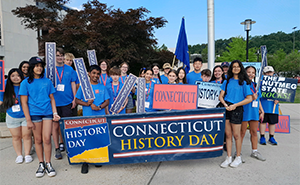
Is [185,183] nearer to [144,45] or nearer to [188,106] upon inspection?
[188,106]

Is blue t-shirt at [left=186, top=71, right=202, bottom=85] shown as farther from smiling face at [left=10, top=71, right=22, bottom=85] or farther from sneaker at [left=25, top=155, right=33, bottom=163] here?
sneaker at [left=25, top=155, right=33, bottom=163]

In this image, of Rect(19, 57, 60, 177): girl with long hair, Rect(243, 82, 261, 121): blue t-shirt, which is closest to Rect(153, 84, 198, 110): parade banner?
Rect(243, 82, 261, 121): blue t-shirt

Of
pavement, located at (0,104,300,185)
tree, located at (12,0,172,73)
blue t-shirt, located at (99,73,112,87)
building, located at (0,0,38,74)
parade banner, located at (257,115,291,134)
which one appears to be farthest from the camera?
building, located at (0,0,38,74)

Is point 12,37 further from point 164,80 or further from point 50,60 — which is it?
point 164,80

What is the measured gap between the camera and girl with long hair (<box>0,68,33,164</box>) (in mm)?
3627

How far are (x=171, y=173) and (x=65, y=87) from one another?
8.55 feet

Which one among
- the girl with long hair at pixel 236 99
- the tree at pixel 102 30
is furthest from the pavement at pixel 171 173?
the tree at pixel 102 30

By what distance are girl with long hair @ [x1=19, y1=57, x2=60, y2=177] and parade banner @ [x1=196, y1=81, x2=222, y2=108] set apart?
2744 millimetres

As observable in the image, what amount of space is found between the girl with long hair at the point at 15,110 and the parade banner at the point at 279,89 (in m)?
5.19

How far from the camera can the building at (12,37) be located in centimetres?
1964

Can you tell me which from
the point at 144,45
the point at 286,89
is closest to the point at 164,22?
the point at 144,45

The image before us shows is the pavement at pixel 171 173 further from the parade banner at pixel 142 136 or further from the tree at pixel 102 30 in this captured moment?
the tree at pixel 102 30

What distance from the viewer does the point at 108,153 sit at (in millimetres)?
3301

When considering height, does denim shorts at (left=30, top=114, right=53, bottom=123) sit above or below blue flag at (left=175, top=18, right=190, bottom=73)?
below
